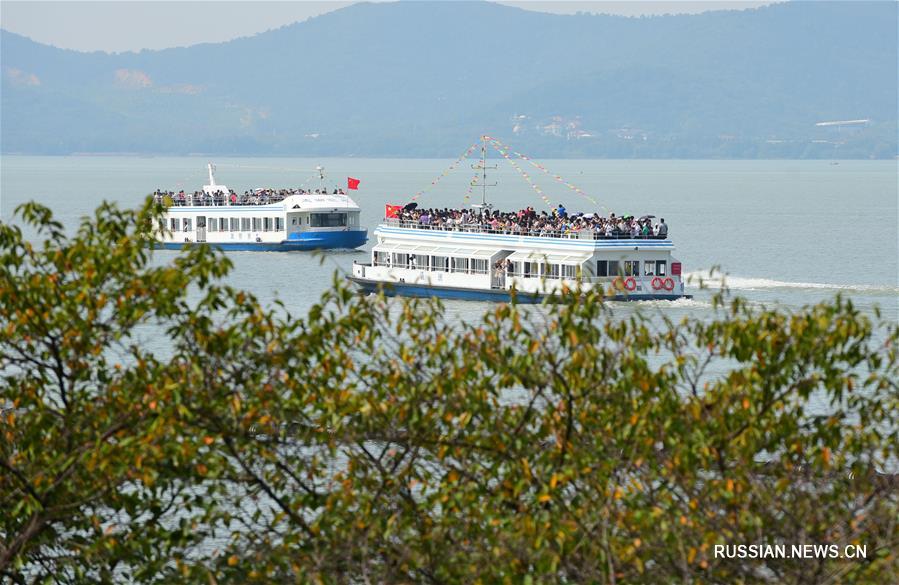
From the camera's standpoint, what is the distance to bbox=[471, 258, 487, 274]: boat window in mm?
65019

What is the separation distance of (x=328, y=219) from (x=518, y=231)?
3420 centimetres

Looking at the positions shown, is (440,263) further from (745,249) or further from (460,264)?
(745,249)

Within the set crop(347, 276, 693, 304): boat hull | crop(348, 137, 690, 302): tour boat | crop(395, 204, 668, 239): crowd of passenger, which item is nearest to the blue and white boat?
crop(395, 204, 668, 239): crowd of passenger

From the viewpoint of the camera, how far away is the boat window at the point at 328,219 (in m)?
97.2

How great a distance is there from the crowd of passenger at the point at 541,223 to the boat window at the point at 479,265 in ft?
4.41

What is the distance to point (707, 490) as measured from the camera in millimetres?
16203

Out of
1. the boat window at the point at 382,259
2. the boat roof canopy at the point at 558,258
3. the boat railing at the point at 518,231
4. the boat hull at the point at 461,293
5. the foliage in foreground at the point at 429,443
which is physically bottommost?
the boat hull at the point at 461,293

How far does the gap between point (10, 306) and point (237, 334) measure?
2306mm

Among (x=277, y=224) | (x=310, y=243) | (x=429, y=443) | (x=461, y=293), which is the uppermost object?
(x=429, y=443)

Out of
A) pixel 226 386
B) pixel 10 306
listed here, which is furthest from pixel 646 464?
pixel 10 306

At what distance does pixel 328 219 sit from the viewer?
97625 mm

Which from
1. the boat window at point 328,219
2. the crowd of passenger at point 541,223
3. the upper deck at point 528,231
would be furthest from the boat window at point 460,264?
the boat window at point 328,219

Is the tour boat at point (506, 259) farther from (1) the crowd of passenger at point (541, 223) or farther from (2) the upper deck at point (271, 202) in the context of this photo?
(2) the upper deck at point (271, 202)

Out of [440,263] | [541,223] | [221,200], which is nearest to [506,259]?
[541,223]
